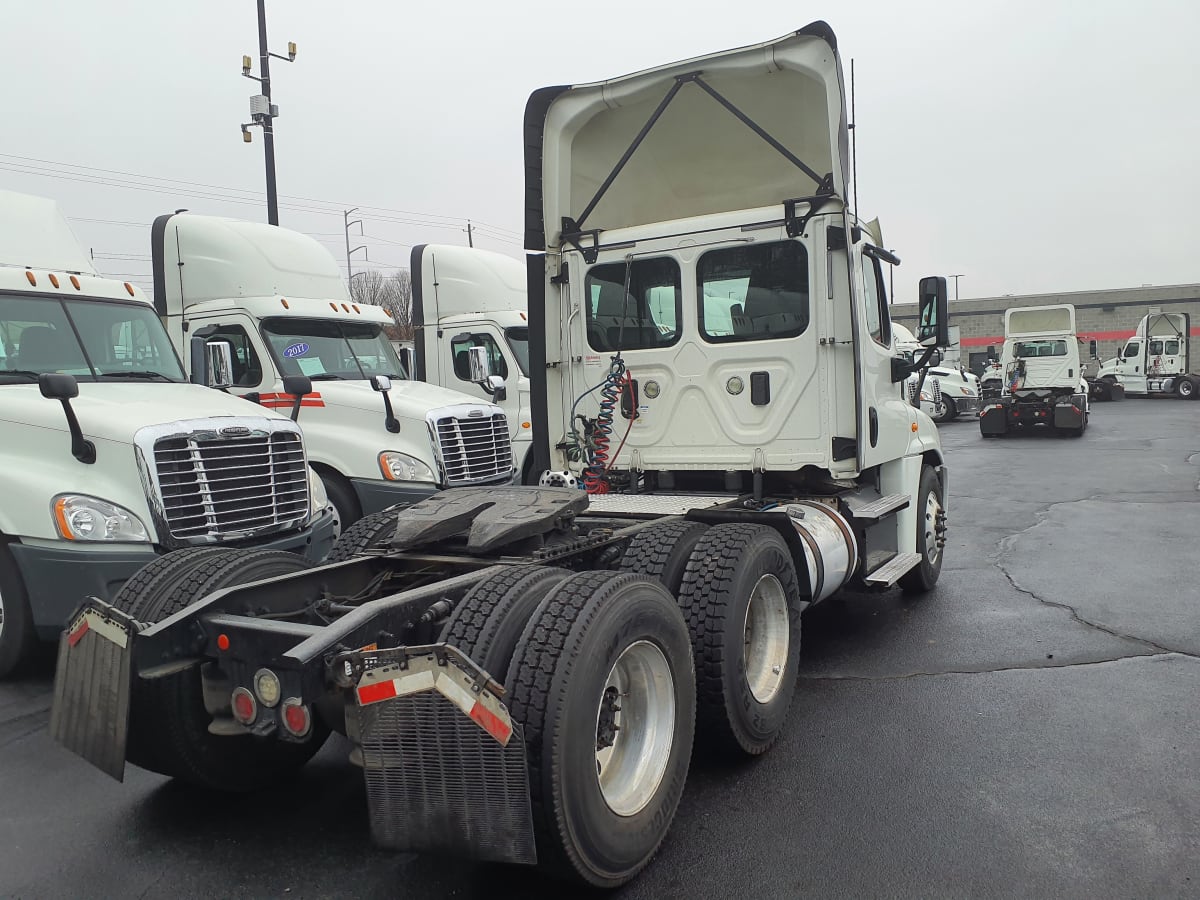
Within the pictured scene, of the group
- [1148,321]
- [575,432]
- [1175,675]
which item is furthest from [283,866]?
[1148,321]

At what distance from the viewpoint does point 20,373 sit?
6.03 metres

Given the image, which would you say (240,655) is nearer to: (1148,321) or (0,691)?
(0,691)

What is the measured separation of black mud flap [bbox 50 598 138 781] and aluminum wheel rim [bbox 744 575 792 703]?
267 cm

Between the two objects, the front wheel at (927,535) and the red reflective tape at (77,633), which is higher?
the red reflective tape at (77,633)

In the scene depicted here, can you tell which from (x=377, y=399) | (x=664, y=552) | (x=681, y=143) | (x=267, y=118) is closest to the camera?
(x=664, y=552)

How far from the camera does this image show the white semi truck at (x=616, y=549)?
8.89 ft

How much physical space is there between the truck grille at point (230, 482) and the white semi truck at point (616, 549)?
5.24 feet

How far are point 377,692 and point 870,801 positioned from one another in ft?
7.17

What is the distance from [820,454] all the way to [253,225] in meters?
6.86

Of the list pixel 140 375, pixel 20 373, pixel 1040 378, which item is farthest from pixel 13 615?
pixel 1040 378

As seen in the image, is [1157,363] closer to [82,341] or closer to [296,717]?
[82,341]

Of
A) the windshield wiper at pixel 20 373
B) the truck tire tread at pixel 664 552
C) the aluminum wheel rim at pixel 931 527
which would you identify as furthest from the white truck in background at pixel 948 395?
the windshield wiper at pixel 20 373

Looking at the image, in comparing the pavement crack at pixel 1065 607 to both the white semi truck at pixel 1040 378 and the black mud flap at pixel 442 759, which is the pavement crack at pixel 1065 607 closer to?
the black mud flap at pixel 442 759

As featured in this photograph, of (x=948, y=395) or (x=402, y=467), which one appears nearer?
(x=402, y=467)
